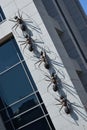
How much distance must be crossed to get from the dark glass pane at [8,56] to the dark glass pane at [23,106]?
2305mm

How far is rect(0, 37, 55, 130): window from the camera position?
18188mm

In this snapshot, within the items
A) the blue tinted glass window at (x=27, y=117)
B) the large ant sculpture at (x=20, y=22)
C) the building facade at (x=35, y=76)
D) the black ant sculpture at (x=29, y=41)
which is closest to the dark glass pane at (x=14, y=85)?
the building facade at (x=35, y=76)

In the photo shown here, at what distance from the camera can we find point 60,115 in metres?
17.0

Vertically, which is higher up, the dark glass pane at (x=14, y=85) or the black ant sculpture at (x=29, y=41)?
the black ant sculpture at (x=29, y=41)

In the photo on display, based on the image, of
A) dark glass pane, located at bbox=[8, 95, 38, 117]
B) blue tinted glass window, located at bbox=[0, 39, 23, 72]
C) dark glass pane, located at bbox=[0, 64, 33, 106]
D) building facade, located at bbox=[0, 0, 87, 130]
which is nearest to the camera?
building facade, located at bbox=[0, 0, 87, 130]

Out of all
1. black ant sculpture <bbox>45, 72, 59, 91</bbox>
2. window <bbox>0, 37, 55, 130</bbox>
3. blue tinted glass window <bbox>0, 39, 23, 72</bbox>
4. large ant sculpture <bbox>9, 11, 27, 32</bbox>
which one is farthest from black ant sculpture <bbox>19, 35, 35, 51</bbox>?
black ant sculpture <bbox>45, 72, 59, 91</bbox>

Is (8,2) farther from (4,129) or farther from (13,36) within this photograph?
(4,129)

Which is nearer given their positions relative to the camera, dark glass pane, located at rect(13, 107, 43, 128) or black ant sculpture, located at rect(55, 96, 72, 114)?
black ant sculpture, located at rect(55, 96, 72, 114)

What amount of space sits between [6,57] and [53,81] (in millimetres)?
3759

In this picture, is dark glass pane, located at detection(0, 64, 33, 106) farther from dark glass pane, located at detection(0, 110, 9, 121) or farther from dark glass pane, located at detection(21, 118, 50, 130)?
dark glass pane, located at detection(21, 118, 50, 130)

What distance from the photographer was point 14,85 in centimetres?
1895

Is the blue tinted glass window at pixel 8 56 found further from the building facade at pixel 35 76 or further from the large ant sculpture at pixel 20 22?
the large ant sculpture at pixel 20 22

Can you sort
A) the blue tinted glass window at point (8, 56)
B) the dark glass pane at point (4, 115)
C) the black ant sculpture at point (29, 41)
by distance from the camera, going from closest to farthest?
1. the black ant sculpture at point (29, 41)
2. the dark glass pane at point (4, 115)
3. the blue tinted glass window at point (8, 56)

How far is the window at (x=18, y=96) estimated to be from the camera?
18.2 meters
